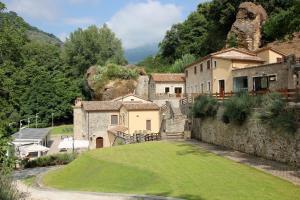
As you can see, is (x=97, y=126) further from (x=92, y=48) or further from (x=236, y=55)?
(x=92, y=48)

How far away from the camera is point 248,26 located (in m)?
52.8

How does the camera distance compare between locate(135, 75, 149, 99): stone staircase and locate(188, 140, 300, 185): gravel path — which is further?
locate(135, 75, 149, 99): stone staircase

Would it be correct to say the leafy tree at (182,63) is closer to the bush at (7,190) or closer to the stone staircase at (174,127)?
the stone staircase at (174,127)

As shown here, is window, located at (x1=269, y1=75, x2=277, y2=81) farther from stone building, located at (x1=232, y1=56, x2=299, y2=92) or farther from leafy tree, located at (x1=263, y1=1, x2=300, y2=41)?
leafy tree, located at (x1=263, y1=1, x2=300, y2=41)

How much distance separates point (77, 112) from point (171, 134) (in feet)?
67.0

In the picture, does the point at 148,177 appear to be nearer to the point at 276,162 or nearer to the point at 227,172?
the point at 227,172

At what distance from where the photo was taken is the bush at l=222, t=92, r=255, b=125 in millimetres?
24891

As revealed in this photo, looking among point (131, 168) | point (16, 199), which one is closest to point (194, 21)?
point (131, 168)

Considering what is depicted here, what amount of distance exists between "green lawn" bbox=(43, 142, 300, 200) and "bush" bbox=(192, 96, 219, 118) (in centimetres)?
337

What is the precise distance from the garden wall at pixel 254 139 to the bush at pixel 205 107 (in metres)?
0.54

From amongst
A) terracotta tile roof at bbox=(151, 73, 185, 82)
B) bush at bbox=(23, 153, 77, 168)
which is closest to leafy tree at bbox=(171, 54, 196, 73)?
terracotta tile roof at bbox=(151, 73, 185, 82)

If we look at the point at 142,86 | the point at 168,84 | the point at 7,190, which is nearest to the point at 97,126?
the point at 168,84

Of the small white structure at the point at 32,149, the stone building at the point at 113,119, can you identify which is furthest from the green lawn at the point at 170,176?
the stone building at the point at 113,119

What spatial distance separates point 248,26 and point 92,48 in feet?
106
